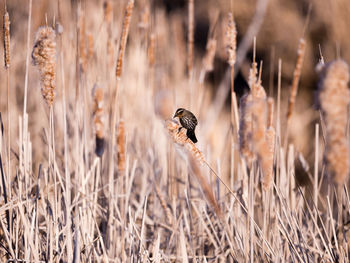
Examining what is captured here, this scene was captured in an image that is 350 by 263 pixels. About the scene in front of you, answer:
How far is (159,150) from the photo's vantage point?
2021mm

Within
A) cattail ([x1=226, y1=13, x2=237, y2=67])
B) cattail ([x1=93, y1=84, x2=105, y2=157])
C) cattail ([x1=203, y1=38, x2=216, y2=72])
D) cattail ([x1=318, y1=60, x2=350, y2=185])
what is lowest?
cattail ([x1=318, y1=60, x2=350, y2=185])

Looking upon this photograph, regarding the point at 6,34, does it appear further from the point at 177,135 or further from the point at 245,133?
the point at 245,133

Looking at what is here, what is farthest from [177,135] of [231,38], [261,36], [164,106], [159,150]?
[261,36]

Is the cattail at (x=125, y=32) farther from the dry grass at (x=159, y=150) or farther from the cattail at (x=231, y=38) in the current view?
the cattail at (x=231, y=38)

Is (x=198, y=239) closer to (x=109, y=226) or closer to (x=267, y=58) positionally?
(x=109, y=226)

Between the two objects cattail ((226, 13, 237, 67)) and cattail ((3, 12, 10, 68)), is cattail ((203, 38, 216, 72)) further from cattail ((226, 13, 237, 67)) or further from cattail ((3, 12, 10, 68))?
cattail ((3, 12, 10, 68))

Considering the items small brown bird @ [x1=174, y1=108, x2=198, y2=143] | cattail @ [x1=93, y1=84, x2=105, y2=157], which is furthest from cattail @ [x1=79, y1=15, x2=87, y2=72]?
small brown bird @ [x1=174, y1=108, x2=198, y2=143]

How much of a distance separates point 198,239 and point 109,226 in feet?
1.12

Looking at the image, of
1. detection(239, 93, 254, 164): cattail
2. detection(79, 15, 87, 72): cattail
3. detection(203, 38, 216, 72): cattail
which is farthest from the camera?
detection(203, 38, 216, 72): cattail

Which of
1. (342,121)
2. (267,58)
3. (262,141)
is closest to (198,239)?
(262,141)

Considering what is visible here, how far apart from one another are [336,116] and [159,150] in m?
1.38

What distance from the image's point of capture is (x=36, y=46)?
3.22 feet

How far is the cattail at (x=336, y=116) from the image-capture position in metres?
0.69

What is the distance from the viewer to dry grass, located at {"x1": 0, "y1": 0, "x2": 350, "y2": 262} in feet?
3.20
